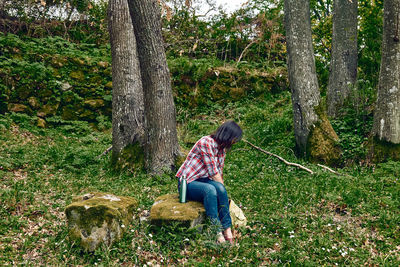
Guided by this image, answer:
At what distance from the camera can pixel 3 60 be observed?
1023cm

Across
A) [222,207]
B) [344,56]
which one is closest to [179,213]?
[222,207]

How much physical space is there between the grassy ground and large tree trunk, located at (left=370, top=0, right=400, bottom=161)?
1.55 ft

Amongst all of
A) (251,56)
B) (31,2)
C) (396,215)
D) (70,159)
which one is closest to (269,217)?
(396,215)

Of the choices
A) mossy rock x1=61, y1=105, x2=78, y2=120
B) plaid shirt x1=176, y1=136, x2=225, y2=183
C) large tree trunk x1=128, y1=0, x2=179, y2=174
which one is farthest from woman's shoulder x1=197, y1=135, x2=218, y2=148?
mossy rock x1=61, y1=105, x2=78, y2=120

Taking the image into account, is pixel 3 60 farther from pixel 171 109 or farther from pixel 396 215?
pixel 396 215

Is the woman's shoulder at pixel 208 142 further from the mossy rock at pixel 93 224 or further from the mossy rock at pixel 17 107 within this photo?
the mossy rock at pixel 17 107

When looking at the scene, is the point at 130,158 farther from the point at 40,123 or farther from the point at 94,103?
the point at 94,103

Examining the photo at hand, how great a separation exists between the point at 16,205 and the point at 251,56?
11484 millimetres

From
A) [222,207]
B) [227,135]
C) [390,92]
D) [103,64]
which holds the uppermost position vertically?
[103,64]

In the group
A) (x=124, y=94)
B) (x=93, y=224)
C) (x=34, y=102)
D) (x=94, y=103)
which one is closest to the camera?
(x=93, y=224)

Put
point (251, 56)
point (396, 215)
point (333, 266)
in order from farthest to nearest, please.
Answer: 1. point (251, 56)
2. point (396, 215)
3. point (333, 266)

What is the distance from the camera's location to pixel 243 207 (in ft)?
17.8

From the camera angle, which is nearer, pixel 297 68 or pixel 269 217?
pixel 269 217

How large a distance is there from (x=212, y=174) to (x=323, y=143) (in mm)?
3626
